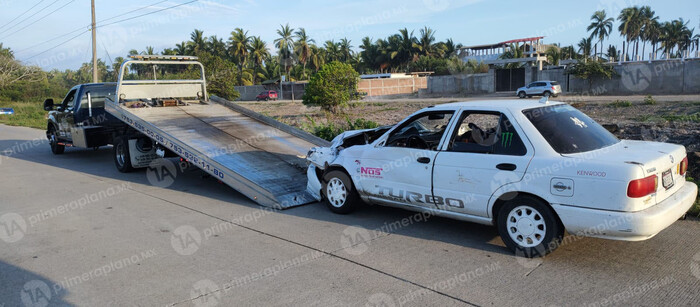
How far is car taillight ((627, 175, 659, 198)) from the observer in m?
4.21

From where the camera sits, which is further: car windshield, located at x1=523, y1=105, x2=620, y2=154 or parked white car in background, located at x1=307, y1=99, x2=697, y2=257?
car windshield, located at x1=523, y1=105, x2=620, y2=154

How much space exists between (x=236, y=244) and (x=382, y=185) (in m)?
1.92

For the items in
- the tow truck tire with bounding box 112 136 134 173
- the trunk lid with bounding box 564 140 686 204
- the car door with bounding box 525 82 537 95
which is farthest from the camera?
the car door with bounding box 525 82 537 95

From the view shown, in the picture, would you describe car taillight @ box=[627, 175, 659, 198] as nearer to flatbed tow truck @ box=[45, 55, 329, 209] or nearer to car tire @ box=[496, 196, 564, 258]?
car tire @ box=[496, 196, 564, 258]

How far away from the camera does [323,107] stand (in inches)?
877

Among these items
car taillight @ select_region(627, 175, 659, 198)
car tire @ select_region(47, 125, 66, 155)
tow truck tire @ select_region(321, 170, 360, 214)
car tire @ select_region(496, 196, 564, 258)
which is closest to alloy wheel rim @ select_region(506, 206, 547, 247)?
car tire @ select_region(496, 196, 564, 258)

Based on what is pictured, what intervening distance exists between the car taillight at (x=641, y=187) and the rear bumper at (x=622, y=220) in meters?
0.16

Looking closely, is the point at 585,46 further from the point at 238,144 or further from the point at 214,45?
the point at 238,144

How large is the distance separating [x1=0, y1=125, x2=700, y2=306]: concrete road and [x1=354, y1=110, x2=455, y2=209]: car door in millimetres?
451

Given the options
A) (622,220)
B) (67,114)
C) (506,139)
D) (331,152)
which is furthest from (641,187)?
(67,114)

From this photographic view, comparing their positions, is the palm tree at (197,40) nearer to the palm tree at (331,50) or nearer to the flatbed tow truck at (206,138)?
the palm tree at (331,50)

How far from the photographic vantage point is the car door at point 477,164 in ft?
16.2

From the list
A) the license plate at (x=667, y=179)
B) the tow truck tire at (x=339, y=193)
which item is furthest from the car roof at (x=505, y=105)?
the tow truck tire at (x=339, y=193)

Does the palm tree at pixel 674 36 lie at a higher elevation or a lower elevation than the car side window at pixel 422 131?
higher
